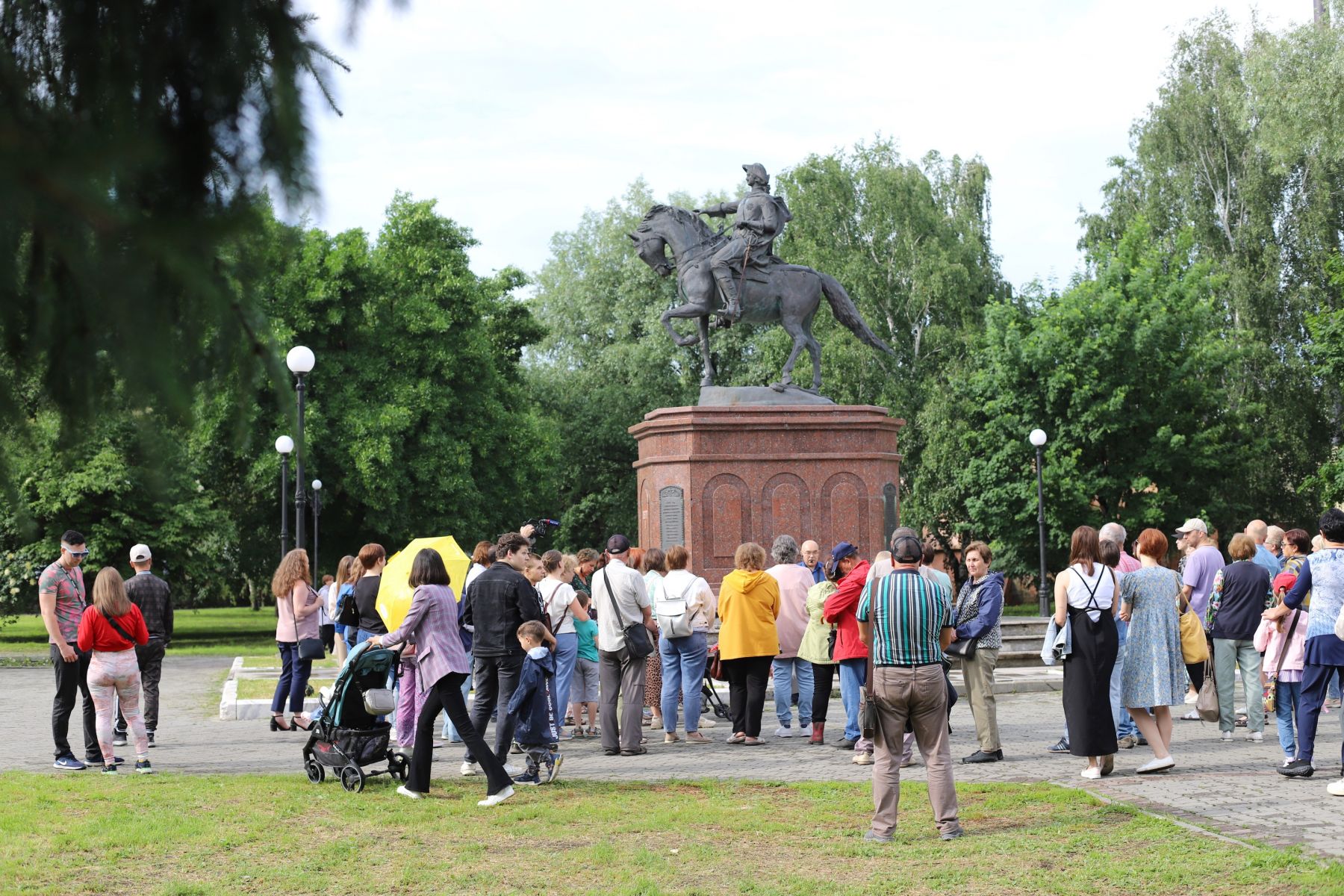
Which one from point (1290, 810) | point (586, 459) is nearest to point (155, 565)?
point (586, 459)

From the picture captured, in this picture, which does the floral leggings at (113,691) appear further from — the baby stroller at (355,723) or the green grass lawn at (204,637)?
the green grass lawn at (204,637)

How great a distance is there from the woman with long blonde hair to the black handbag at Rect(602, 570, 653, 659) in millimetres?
3245

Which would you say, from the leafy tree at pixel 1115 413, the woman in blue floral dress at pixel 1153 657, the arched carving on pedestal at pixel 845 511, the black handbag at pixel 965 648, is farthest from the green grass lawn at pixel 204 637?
the woman in blue floral dress at pixel 1153 657

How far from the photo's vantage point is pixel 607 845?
745 cm

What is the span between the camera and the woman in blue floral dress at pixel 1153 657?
9.70 m

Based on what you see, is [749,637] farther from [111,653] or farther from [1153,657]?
[111,653]

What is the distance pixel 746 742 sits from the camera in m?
12.0

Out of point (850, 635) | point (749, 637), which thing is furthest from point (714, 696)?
point (850, 635)

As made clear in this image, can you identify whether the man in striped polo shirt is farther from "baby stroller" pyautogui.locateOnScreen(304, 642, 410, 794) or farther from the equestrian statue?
the equestrian statue

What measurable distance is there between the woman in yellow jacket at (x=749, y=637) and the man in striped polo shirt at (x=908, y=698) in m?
4.38

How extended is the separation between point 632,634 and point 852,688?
1.93m

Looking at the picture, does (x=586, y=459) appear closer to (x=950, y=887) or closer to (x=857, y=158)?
(x=857, y=158)

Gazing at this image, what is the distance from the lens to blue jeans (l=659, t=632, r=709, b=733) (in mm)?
12211

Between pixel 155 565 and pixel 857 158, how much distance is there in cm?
2277
